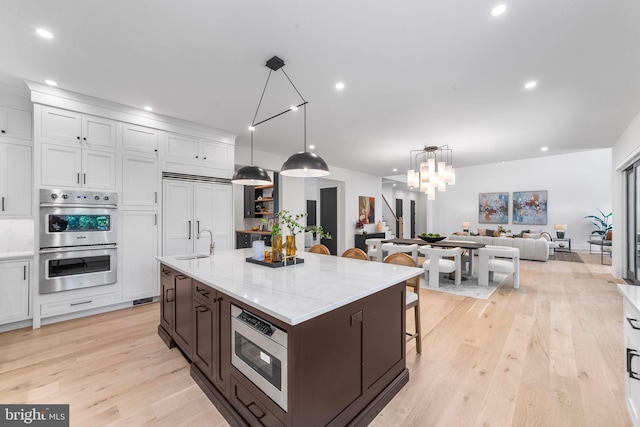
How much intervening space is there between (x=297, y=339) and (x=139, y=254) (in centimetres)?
340

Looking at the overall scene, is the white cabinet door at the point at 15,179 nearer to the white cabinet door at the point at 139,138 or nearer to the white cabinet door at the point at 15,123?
the white cabinet door at the point at 15,123

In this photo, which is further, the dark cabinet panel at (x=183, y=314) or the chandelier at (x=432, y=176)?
the chandelier at (x=432, y=176)

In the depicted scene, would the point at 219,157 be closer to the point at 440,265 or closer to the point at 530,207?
the point at 440,265

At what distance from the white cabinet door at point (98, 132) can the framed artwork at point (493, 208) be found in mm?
11586

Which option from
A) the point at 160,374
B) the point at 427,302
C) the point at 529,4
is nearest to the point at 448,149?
the point at 427,302

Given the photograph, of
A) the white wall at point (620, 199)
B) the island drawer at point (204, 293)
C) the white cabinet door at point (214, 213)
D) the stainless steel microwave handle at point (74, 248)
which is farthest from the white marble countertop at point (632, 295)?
the stainless steel microwave handle at point (74, 248)

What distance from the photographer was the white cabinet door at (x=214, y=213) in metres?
4.27

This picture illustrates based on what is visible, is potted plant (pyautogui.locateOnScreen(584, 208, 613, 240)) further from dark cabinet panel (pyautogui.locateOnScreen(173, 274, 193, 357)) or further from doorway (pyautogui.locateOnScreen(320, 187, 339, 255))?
dark cabinet panel (pyautogui.locateOnScreen(173, 274, 193, 357))

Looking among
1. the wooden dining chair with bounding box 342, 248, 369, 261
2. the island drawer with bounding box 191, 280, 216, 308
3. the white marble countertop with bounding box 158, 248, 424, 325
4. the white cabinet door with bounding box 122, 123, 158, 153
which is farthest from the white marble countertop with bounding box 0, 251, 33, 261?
the wooden dining chair with bounding box 342, 248, 369, 261

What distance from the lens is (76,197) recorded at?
321 cm

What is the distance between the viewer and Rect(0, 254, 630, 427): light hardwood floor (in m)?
1.75

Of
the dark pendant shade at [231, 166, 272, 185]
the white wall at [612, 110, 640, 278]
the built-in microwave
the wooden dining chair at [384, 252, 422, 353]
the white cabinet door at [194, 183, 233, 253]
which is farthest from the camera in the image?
the white wall at [612, 110, 640, 278]

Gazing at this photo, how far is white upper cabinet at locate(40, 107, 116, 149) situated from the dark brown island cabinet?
2.41m

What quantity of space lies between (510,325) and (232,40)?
4.11 m
